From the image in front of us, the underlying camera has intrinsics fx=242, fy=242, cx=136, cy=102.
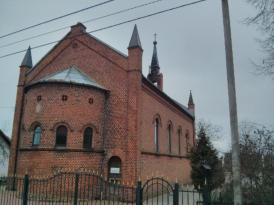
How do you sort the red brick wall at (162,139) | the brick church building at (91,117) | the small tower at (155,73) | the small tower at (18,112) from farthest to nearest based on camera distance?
the small tower at (155,73) → the small tower at (18,112) → the red brick wall at (162,139) → the brick church building at (91,117)

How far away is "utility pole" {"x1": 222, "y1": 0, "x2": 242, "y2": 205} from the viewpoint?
20.5 ft

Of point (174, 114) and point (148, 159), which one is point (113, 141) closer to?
point (148, 159)

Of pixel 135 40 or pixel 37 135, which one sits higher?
pixel 135 40

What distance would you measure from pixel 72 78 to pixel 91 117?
8.28ft

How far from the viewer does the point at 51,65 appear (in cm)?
1678

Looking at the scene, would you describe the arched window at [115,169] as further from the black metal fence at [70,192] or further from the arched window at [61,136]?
the arched window at [61,136]

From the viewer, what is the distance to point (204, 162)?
532 inches

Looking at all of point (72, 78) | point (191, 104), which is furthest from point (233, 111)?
point (191, 104)

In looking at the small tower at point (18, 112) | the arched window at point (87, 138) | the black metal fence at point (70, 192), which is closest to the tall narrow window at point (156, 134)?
the black metal fence at point (70, 192)

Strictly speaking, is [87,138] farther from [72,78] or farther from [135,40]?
[135,40]

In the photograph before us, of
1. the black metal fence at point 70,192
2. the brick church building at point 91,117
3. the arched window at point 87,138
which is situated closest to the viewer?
the black metal fence at point 70,192

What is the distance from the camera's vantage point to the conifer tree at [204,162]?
13109mm

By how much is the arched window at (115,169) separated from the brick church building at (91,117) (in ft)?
0.18

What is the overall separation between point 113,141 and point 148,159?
8.44ft
